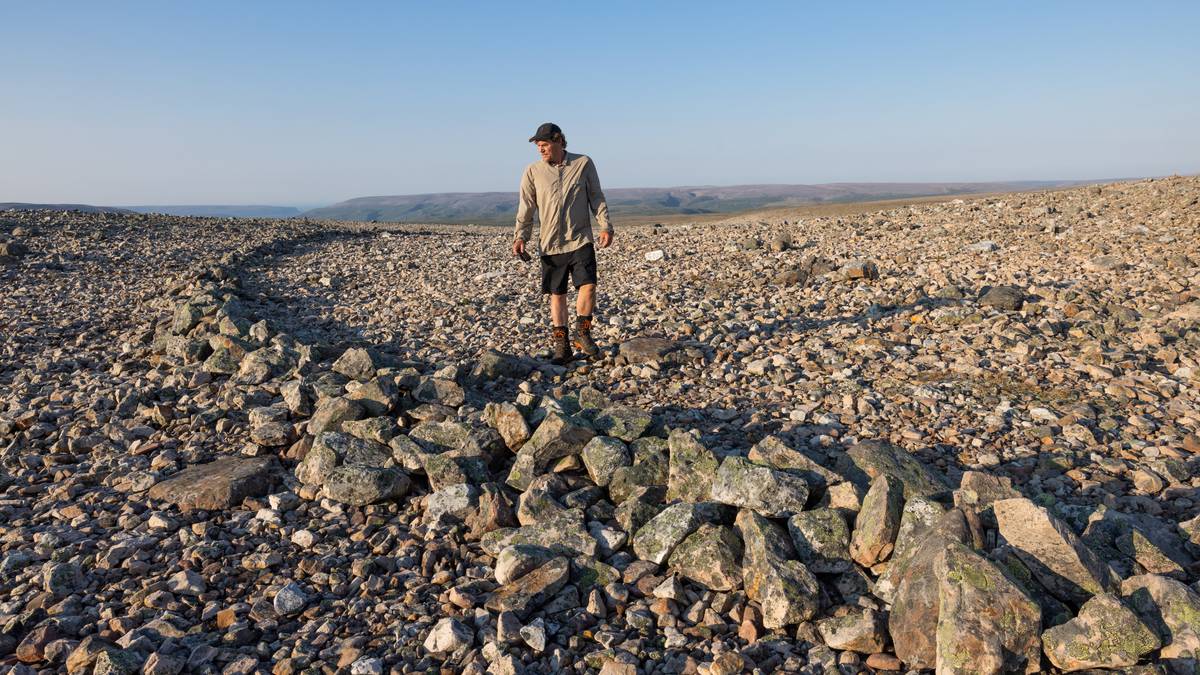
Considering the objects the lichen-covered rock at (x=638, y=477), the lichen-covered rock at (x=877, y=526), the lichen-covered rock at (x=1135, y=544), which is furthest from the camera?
the lichen-covered rock at (x=638, y=477)

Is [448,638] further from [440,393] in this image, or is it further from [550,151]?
[550,151]

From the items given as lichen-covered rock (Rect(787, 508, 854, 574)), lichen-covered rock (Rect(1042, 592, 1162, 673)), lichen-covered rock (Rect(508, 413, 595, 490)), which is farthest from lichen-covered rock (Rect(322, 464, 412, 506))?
lichen-covered rock (Rect(1042, 592, 1162, 673))

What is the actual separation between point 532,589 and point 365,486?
5.96 ft

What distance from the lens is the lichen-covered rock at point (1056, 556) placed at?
11.7ft

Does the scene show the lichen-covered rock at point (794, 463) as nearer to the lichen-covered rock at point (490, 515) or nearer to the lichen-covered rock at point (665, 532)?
the lichen-covered rock at point (665, 532)

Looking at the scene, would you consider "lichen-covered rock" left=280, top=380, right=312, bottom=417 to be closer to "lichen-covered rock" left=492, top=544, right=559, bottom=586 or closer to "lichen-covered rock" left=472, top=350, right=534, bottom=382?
"lichen-covered rock" left=472, top=350, right=534, bottom=382

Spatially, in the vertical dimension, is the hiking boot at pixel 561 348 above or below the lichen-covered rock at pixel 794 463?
above

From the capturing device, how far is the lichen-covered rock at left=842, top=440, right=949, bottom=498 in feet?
16.1

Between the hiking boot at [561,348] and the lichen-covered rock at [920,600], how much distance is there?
534 cm

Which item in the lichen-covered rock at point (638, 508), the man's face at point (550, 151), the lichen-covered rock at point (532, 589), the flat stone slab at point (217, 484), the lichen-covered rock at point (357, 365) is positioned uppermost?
the man's face at point (550, 151)

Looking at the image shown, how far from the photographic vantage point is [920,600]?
361 centimetres

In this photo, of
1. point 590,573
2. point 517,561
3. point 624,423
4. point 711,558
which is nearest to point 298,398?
point 624,423

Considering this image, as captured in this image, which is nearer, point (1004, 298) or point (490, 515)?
point (490, 515)

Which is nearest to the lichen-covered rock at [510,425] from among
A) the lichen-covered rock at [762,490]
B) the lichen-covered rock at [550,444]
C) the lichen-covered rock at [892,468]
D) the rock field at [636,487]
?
the rock field at [636,487]
